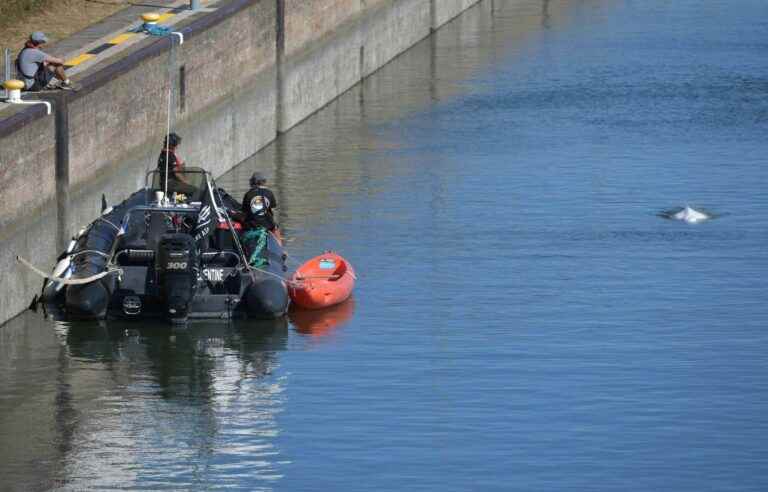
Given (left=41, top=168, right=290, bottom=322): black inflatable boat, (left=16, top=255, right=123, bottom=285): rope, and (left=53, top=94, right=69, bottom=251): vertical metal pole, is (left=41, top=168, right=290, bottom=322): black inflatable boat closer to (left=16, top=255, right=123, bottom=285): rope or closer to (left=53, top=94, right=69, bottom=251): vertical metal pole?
(left=16, top=255, right=123, bottom=285): rope

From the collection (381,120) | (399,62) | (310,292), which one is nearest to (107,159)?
(310,292)

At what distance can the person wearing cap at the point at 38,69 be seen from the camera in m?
35.6

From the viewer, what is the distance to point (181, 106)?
4228 cm

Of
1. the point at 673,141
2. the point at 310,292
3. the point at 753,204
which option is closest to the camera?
the point at 310,292

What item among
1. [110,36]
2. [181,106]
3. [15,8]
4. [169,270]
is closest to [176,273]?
[169,270]

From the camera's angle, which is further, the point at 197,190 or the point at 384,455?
the point at 197,190

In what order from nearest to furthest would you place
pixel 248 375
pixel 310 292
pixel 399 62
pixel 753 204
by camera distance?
pixel 248 375, pixel 310 292, pixel 753 204, pixel 399 62

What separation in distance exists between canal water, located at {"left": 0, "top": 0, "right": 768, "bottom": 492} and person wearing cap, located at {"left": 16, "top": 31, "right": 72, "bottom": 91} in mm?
5278

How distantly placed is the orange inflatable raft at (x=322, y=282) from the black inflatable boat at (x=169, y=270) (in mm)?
380

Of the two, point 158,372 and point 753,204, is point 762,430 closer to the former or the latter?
point 158,372

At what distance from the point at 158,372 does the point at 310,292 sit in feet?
11.5

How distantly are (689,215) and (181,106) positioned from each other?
1069 centimetres

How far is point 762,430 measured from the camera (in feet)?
89.0

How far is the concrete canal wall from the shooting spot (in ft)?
107
